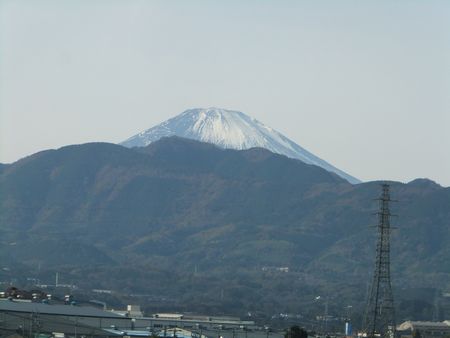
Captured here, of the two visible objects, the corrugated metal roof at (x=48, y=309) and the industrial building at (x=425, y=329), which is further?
the industrial building at (x=425, y=329)

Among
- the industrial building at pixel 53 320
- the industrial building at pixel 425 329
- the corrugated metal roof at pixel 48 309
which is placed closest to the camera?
the industrial building at pixel 53 320

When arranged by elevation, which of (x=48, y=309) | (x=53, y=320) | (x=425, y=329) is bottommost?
(x=53, y=320)

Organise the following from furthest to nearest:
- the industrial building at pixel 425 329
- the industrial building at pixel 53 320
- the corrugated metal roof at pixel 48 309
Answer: the industrial building at pixel 425 329, the corrugated metal roof at pixel 48 309, the industrial building at pixel 53 320

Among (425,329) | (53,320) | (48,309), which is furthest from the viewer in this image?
(425,329)

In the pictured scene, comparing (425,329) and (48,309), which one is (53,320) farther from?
(425,329)

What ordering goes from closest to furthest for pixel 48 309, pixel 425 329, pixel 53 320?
1. pixel 53 320
2. pixel 48 309
3. pixel 425 329

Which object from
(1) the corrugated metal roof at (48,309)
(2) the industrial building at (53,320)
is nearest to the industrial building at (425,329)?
(1) the corrugated metal roof at (48,309)

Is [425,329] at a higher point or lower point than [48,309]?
higher

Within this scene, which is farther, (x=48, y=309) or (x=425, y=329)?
(x=425, y=329)

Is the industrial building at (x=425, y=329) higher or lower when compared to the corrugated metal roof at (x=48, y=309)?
higher

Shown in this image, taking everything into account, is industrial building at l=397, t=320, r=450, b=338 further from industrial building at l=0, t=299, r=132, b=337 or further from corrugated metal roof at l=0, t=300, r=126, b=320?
industrial building at l=0, t=299, r=132, b=337

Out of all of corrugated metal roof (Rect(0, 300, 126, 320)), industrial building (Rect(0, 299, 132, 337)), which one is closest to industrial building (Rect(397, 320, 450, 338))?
corrugated metal roof (Rect(0, 300, 126, 320))

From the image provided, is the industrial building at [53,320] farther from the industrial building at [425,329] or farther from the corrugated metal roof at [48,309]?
the industrial building at [425,329]

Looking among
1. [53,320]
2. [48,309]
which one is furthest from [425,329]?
[53,320]
